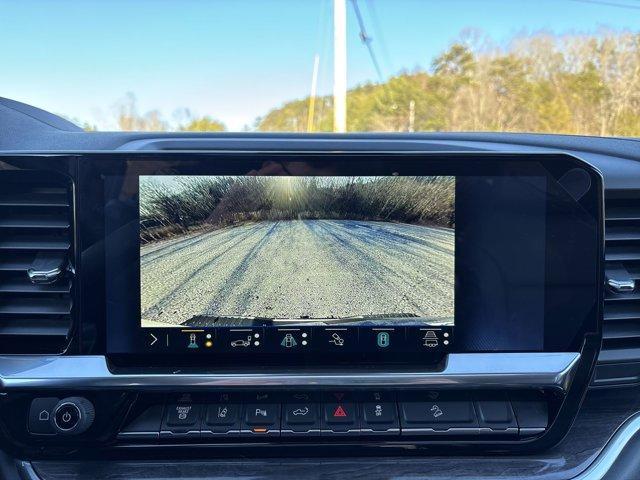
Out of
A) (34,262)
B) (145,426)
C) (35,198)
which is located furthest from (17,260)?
(145,426)

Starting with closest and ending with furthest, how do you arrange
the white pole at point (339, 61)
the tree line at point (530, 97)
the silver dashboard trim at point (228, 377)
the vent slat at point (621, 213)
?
the silver dashboard trim at point (228, 377) → the vent slat at point (621, 213) → the tree line at point (530, 97) → the white pole at point (339, 61)

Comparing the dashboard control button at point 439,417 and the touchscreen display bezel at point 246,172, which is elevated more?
the touchscreen display bezel at point 246,172

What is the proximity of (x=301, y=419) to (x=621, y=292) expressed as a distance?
104cm

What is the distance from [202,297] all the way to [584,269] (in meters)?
1.05

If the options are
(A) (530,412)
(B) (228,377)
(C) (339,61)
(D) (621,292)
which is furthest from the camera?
(C) (339,61)

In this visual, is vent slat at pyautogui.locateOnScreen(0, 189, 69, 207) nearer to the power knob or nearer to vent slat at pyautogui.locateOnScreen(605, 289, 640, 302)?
the power knob

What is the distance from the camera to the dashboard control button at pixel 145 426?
1479 mm

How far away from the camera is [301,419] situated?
147 centimetres

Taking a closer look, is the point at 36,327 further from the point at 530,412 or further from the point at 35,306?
the point at 530,412

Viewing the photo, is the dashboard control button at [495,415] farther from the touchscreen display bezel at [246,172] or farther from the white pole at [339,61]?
the white pole at [339,61]

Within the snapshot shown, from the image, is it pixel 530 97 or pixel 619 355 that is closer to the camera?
pixel 619 355

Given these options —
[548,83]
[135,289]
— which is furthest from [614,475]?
[548,83]

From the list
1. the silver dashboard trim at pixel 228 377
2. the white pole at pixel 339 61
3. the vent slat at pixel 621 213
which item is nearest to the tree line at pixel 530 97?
the white pole at pixel 339 61

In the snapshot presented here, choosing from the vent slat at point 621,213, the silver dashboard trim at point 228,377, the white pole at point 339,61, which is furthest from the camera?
the white pole at point 339,61
